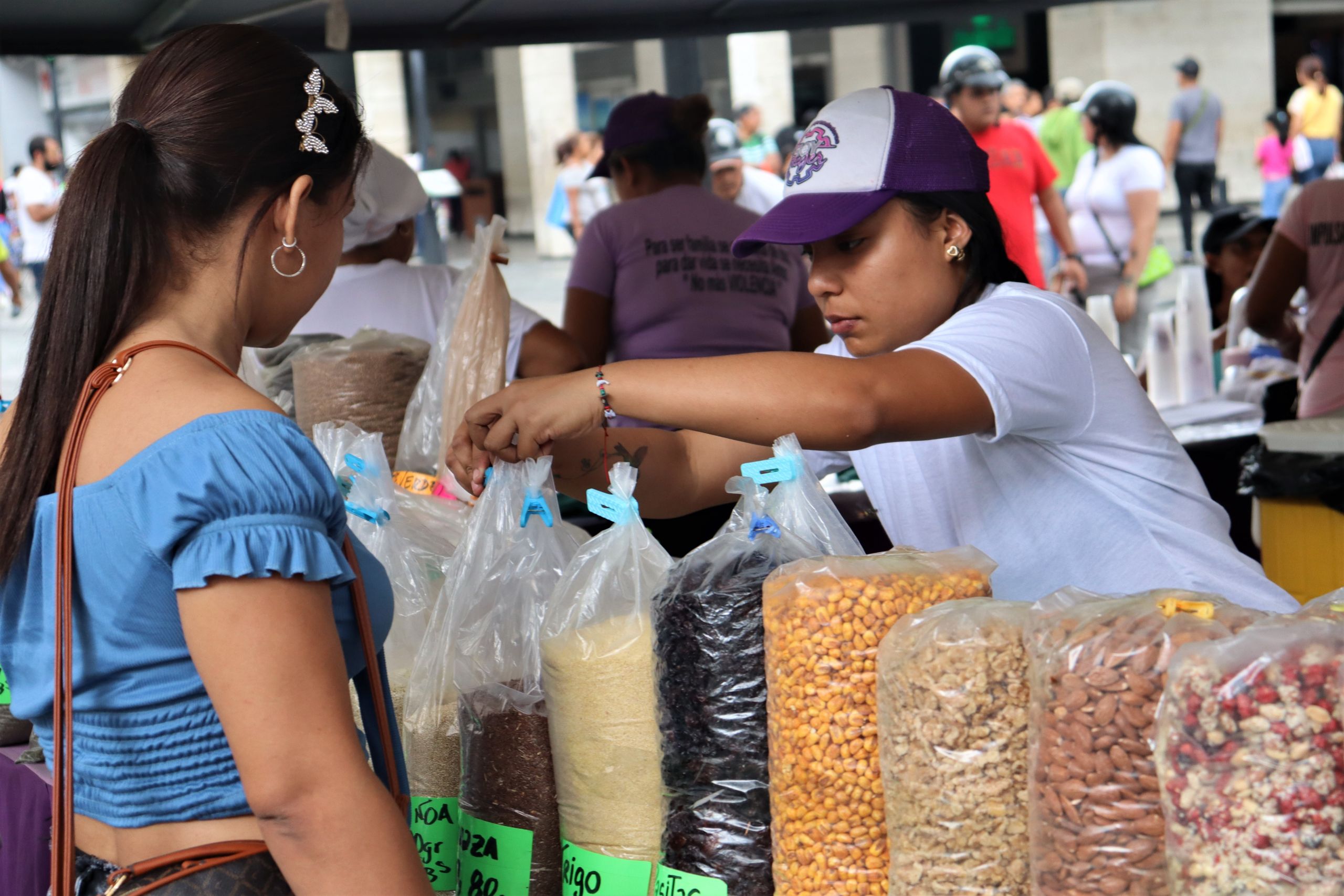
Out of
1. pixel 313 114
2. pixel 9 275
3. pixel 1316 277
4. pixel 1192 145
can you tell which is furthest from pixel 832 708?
pixel 1192 145

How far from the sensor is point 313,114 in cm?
99

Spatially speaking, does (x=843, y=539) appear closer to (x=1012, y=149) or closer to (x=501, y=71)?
(x=1012, y=149)

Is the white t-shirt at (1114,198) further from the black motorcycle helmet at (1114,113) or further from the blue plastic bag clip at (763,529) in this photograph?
the blue plastic bag clip at (763,529)

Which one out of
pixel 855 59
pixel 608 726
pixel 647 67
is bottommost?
pixel 608 726

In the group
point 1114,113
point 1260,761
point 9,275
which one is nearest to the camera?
point 1260,761

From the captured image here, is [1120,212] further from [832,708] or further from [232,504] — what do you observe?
[232,504]

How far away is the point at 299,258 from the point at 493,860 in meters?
0.56

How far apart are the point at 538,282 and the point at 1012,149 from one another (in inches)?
320

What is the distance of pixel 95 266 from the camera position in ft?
3.00

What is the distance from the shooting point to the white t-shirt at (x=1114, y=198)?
5.54 m

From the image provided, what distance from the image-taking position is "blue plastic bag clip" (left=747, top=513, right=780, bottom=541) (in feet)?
3.57

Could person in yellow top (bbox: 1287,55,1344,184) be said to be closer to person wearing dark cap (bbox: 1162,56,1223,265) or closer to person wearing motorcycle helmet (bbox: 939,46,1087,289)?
person wearing dark cap (bbox: 1162,56,1223,265)

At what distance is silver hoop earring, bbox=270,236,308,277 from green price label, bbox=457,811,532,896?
526 mm

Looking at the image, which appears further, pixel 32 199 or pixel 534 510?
pixel 32 199
